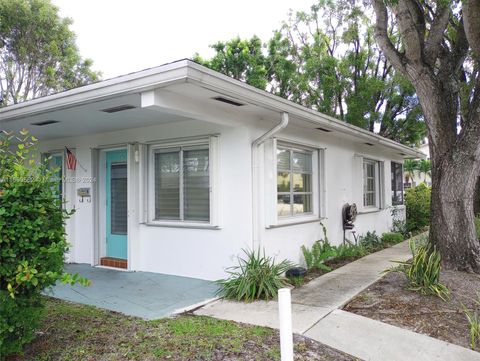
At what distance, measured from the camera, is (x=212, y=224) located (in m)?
6.11

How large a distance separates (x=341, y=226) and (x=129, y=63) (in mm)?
18120

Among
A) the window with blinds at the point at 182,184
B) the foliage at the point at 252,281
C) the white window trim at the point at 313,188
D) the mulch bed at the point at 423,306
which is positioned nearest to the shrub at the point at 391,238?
the white window trim at the point at 313,188

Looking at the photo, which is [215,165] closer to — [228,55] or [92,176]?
[92,176]

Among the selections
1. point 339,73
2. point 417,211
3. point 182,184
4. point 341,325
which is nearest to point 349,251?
point 182,184

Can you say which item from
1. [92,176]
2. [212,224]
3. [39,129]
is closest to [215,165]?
[212,224]

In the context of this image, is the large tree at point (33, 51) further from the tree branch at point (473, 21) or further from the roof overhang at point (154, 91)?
the tree branch at point (473, 21)

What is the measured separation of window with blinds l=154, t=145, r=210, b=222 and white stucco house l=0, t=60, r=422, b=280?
2 cm

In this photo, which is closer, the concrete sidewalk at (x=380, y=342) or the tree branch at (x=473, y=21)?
the concrete sidewalk at (x=380, y=342)

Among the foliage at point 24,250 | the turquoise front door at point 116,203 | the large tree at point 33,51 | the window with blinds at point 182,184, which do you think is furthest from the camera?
the large tree at point 33,51

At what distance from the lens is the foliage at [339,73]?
15859 millimetres

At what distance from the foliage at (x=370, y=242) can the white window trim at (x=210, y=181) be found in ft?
15.7

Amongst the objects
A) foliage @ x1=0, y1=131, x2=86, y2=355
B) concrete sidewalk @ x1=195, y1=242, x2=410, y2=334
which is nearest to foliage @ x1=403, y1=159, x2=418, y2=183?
concrete sidewalk @ x1=195, y1=242, x2=410, y2=334

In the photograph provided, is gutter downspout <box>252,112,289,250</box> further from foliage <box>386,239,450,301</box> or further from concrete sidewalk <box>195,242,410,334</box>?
foliage <box>386,239,450,301</box>

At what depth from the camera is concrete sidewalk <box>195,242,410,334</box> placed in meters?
4.34
